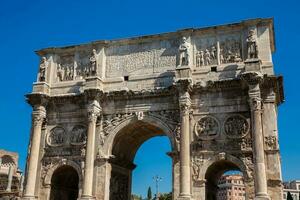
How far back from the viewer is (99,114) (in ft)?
62.1

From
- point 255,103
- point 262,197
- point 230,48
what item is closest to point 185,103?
point 255,103

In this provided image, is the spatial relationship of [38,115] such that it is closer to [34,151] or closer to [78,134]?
[34,151]

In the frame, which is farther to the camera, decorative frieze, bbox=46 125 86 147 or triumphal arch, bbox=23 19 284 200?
decorative frieze, bbox=46 125 86 147

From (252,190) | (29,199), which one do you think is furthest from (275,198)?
(29,199)

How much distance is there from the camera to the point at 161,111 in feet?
60.1

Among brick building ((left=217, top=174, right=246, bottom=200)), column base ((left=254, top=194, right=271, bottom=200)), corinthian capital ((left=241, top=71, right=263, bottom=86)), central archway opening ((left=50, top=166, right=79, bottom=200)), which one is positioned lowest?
column base ((left=254, top=194, right=271, bottom=200))

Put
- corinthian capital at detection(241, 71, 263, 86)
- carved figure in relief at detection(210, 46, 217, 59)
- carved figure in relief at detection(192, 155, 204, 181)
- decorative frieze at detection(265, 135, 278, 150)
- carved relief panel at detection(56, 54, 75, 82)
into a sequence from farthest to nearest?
carved relief panel at detection(56, 54, 75, 82) < carved figure in relief at detection(210, 46, 217, 59) < carved figure in relief at detection(192, 155, 204, 181) < corinthian capital at detection(241, 71, 263, 86) < decorative frieze at detection(265, 135, 278, 150)

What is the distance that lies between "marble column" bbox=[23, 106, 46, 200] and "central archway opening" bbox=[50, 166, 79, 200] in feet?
3.16

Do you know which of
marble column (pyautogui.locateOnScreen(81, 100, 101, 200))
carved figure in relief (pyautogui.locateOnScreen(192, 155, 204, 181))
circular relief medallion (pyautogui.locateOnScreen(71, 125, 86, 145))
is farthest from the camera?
circular relief medallion (pyautogui.locateOnScreen(71, 125, 86, 145))

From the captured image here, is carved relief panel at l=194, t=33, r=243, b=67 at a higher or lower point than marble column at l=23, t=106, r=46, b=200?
higher

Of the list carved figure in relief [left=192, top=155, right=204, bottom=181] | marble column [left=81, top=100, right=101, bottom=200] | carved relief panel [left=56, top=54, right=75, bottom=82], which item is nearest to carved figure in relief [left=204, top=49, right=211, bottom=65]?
carved figure in relief [left=192, top=155, right=204, bottom=181]

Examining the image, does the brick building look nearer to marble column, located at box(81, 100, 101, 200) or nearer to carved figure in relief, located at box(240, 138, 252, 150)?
marble column, located at box(81, 100, 101, 200)

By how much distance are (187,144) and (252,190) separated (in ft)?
10.1

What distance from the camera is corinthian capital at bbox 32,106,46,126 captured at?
19516 millimetres
